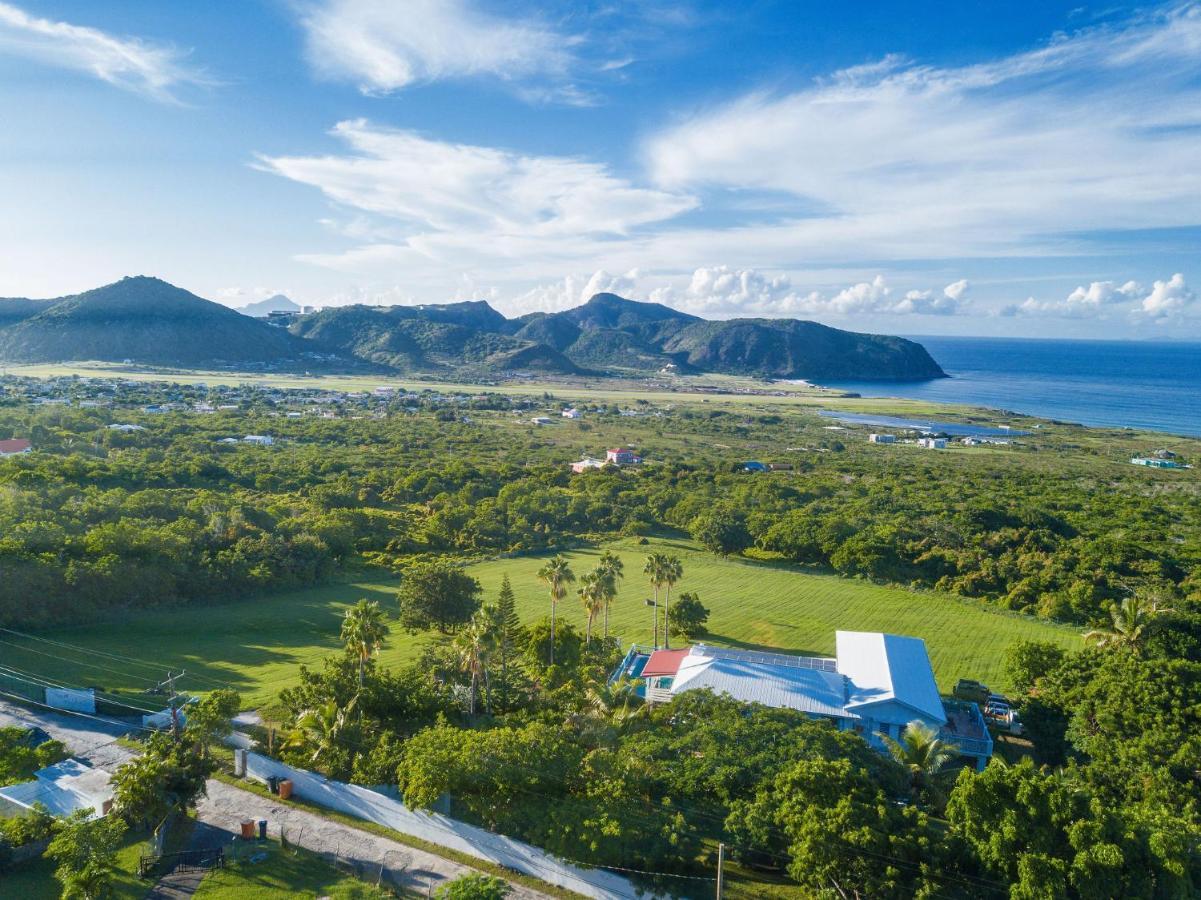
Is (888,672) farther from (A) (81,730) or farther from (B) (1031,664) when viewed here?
(A) (81,730)

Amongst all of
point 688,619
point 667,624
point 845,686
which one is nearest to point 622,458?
point 688,619

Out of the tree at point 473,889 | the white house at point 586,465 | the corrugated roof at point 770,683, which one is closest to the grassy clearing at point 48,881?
the tree at point 473,889

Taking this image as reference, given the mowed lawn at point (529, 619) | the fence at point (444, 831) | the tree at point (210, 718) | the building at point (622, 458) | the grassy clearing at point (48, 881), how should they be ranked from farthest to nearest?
the building at point (622, 458) < the mowed lawn at point (529, 619) < the tree at point (210, 718) < the fence at point (444, 831) < the grassy clearing at point (48, 881)

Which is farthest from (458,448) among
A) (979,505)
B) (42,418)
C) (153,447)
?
(979,505)

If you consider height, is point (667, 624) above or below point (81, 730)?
above

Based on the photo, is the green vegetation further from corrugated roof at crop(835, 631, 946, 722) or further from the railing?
corrugated roof at crop(835, 631, 946, 722)

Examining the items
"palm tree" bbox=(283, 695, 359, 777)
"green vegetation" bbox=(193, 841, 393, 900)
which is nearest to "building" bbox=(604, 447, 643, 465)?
"palm tree" bbox=(283, 695, 359, 777)

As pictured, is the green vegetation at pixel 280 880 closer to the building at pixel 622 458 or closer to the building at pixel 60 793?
the building at pixel 60 793
